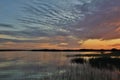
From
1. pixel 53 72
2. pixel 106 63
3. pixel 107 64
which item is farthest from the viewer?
pixel 106 63

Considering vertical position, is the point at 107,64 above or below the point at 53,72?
above

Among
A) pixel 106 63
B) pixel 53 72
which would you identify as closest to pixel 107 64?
pixel 106 63

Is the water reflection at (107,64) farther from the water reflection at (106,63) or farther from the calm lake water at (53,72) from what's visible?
the calm lake water at (53,72)

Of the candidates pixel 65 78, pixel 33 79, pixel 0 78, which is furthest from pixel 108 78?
pixel 0 78

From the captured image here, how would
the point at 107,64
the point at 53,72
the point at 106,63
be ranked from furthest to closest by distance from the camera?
the point at 106,63
the point at 107,64
the point at 53,72

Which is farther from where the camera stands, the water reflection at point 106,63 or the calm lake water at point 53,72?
the water reflection at point 106,63

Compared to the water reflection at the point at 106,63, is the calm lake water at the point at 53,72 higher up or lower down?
lower down

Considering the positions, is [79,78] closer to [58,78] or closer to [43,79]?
[58,78]

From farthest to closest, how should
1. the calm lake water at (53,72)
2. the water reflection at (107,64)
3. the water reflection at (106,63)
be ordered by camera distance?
the water reflection at (106,63) → the water reflection at (107,64) → the calm lake water at (53,72)

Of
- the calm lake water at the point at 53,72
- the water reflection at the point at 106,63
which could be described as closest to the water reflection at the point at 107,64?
the water reflection at the point at 106,63

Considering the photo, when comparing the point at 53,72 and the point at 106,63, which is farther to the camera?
the point at 106,63

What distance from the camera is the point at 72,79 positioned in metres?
23.4

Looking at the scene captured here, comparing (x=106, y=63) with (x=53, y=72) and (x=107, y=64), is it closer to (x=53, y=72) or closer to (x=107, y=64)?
(x=107, y=64)

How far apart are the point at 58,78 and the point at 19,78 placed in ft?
15.7
